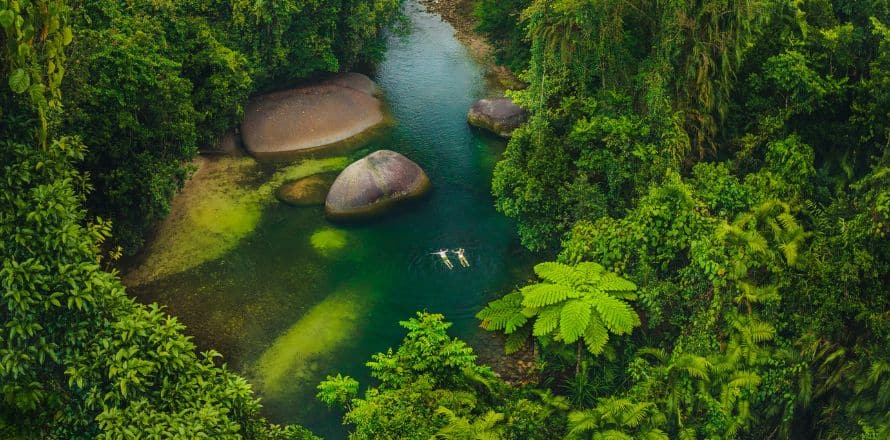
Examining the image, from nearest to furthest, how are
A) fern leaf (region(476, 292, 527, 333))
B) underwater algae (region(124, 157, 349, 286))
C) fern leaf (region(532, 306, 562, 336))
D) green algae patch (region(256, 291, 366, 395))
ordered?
1. fern leaf (region(532, 306, 562, 336))
2. fern leaf (region(476, 292, 527, 333))
3. green algae patch (region(256, 291, 366, 395))
4. underwater algae (region(124, 157, 349, 286))

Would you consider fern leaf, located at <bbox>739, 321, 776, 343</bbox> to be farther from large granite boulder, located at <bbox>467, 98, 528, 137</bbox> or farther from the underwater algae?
large granite boulder, located at <bbox>467, 98, 528, 137</bbox>

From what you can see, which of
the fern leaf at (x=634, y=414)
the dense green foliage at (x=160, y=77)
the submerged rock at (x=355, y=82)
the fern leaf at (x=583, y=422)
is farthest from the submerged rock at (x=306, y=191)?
the fern leaf at (x=634, y=414)

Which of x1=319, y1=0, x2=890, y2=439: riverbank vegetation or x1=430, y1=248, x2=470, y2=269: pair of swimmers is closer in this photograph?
x1=319, y1=0, x2=890, y2=439: riverbank vegetation

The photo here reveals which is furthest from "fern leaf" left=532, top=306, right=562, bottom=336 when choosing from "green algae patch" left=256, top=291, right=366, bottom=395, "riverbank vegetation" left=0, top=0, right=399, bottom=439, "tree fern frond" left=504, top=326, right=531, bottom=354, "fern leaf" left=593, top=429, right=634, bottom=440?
"green algae patch" left=256, top=291, right=366, bottom=395

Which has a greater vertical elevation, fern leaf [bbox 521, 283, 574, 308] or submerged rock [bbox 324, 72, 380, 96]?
fern leaf [bbox 521, 283, 574, 308]

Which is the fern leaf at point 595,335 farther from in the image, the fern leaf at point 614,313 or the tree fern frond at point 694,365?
the tree fern frond at point 694,365

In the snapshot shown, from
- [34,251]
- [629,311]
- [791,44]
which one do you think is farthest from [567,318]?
[34,251]

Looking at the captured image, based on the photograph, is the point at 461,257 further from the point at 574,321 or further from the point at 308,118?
the point at 308,118

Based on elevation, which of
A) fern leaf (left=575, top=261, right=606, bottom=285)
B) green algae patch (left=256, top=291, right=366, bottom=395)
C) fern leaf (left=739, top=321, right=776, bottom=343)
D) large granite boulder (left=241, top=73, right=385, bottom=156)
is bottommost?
green algae patch (left=256, top=291, right=366, bottom=395)
